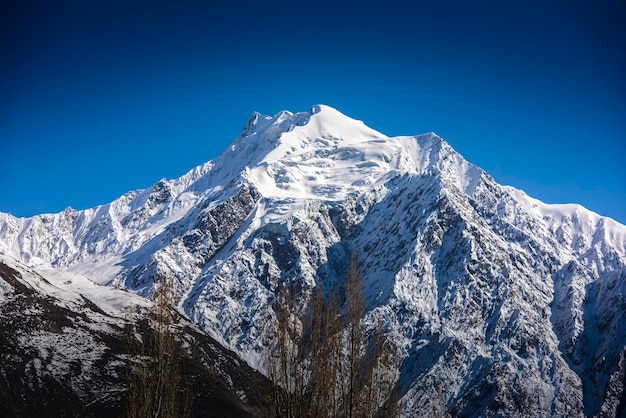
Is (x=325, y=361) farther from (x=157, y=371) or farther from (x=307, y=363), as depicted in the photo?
(x=157, y=371)

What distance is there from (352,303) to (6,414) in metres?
133

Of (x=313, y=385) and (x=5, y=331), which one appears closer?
(x=313, y=385)

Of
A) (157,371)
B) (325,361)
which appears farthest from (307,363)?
(157,371)

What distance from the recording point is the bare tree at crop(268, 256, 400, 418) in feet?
143

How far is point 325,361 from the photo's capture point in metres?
44.8

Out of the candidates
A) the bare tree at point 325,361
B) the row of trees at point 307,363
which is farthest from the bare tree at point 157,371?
the bare tree at point 325,361

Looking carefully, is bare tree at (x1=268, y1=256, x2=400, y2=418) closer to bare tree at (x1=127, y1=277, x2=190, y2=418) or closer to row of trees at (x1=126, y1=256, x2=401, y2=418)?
row of trees at (x1=126, y1=256, x2=401, y2=418)

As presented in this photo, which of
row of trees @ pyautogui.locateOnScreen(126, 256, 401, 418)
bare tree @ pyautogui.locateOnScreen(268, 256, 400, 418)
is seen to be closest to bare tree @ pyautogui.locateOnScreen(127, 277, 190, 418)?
row of trees @ pyautogui.locateOnScreen(126, 256, 401, 418)

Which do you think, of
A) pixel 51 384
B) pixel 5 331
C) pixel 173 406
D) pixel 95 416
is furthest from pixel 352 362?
pixel 5 331

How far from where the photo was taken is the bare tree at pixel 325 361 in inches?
1715

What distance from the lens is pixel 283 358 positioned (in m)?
43.9

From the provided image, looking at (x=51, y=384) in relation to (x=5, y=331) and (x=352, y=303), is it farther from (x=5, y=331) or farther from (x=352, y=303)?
(x=352, y=303)

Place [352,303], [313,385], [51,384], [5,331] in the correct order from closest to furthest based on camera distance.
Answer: [313,385], [352,303], [51,384], [5,331]

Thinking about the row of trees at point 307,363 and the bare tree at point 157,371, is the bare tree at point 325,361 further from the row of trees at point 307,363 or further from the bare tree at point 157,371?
the bare tree at point 157,371
